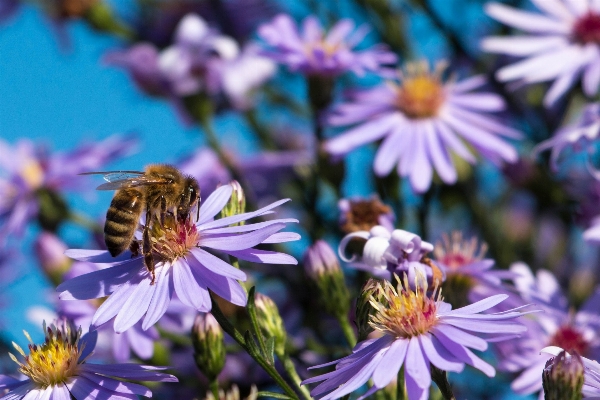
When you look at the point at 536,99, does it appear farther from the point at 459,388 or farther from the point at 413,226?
the point at 459,388

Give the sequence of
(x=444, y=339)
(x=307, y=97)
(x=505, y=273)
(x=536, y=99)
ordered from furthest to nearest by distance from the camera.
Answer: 1. (x=536, y=99)
2. (x=307, y=97)
3. (x=505, y=273)
4. (x=444, y=339)

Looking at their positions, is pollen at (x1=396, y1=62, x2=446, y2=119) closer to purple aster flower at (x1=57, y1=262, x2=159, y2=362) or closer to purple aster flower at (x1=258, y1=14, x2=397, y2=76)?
purple aster flower at (x1=258, y1=14, x2=397, y2=76)

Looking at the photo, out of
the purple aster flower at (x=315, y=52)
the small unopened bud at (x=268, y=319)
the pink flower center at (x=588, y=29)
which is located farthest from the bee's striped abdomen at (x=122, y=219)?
the pink flower center at (x=588, y=29)

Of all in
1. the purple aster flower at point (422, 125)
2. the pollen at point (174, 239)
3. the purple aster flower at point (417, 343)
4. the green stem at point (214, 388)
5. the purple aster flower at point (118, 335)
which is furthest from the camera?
the purple aster flower at point (422, 125)

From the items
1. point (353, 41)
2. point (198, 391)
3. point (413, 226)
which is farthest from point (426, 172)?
point (198, 391)

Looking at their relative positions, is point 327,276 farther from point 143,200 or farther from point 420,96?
point 420,96

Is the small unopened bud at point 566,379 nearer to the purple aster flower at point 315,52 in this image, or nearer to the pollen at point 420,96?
the purple aster flower at point 315,52

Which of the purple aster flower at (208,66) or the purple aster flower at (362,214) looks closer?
the purple aster flower at (362,214)

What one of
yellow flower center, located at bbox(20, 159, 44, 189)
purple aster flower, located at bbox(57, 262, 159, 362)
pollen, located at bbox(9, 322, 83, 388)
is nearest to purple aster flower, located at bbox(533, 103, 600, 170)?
purple aster flower, located at bbox(57, 262, 159, 362)
